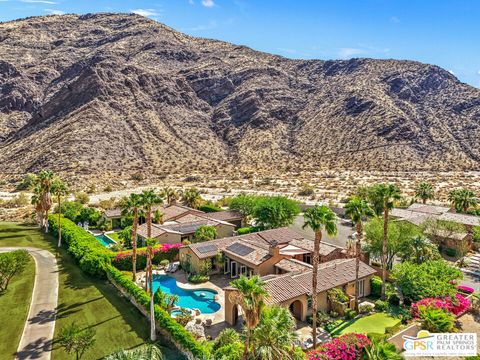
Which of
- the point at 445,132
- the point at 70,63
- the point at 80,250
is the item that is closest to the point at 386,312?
the point at 80,250

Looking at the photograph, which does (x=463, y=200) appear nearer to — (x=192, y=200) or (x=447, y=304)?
(x=447, y=304)

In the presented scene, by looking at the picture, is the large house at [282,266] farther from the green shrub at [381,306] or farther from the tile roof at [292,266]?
the green shrub at [381,306]

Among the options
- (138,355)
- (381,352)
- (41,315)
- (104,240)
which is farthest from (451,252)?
(104,240)

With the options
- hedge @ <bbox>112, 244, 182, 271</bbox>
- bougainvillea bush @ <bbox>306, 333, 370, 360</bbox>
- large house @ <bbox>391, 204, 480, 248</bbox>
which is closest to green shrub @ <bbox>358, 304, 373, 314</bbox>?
bougainvillea bush @ <bbox>306, 333, 370, 360</bbox>

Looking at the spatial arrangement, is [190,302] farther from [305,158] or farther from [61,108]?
[61,108]

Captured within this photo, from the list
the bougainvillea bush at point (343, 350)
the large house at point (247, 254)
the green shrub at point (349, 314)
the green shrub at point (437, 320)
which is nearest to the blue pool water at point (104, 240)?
the large house at point (247, 254)
